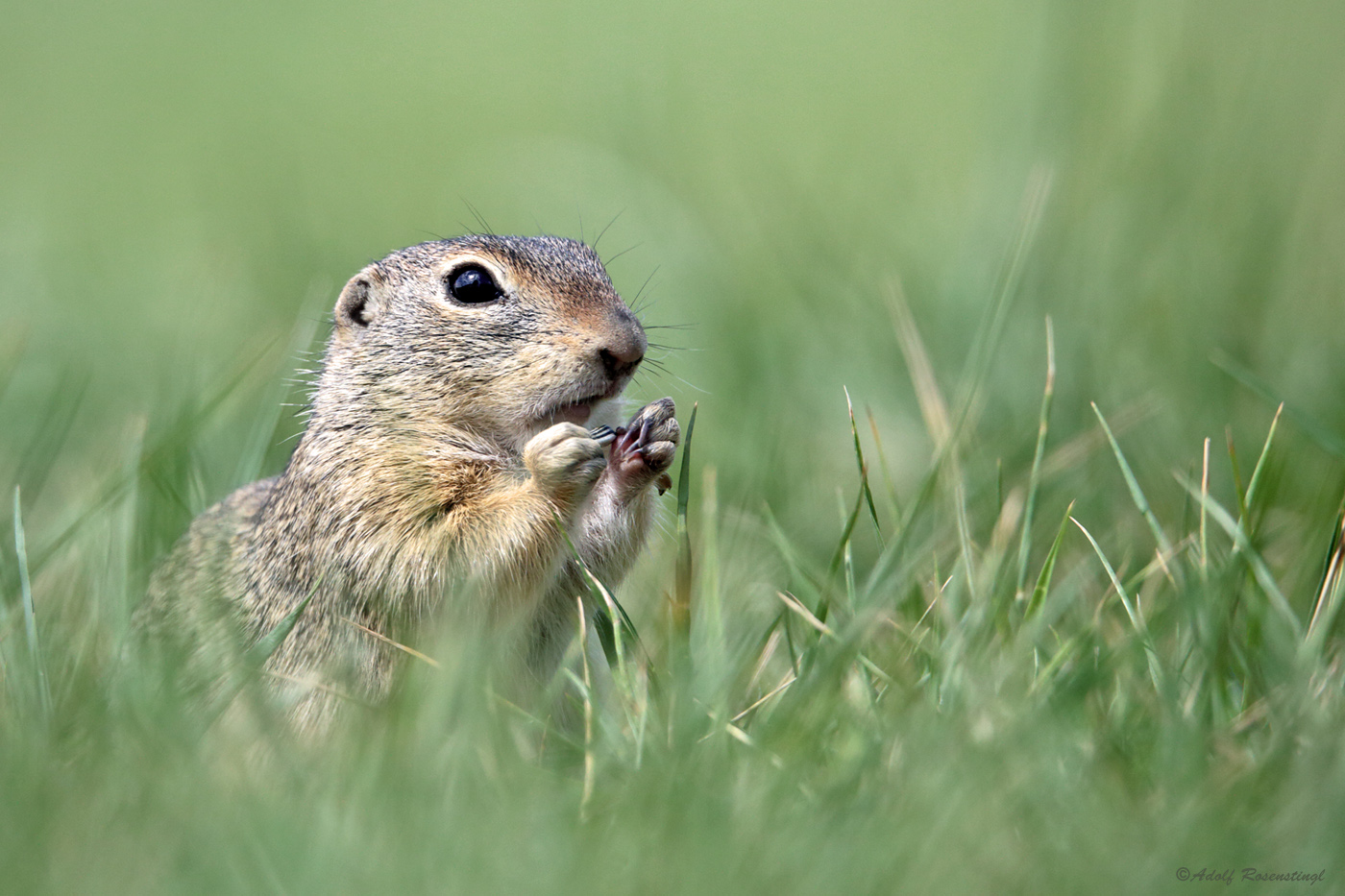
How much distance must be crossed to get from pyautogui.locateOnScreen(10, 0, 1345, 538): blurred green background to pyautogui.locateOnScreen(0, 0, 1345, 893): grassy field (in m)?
0.02

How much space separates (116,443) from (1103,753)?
132 inches

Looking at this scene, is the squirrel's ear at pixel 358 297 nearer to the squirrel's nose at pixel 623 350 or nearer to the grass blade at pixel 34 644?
the squirrel's nose at pixel 623 350

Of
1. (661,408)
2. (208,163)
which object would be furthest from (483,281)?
(208,163)

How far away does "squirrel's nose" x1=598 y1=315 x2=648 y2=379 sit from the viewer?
9.96 feet

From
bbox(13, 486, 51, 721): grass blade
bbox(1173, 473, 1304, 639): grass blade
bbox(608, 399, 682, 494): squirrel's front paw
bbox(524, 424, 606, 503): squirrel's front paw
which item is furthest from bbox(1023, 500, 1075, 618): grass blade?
bbox(13, 486, 51, 721): grass blade

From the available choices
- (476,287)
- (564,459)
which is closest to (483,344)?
(476,287)

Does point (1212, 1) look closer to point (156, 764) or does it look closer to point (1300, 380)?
point (1300, 380)

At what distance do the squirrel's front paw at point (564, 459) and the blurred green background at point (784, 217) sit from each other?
900 mm

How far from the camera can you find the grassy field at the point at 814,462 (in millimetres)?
1975

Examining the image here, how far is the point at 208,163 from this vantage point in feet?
30.5

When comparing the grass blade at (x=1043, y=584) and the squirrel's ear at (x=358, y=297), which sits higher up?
the squirrel's ear at (x=358, y=297)

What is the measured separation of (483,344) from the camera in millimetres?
3223

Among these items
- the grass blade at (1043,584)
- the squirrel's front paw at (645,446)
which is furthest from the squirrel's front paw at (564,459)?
the grass blade at (1043,584)

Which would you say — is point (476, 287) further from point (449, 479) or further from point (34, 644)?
point (34, 644)
